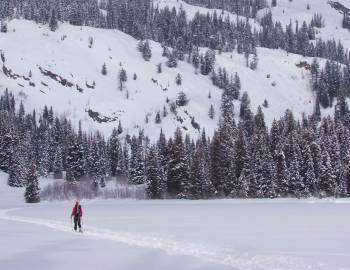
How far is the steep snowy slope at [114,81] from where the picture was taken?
146750 mm

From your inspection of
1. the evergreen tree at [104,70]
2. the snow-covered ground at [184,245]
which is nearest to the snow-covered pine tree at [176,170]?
the snow-covered ground at [184,245]

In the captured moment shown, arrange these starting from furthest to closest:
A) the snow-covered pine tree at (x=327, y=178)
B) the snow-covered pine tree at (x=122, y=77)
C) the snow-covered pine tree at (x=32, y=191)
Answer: the snow-covered pine tree at (x=122, y=77), the snow-covered pine tree at (x=32, y=191), the snow-covered pine tree at (x=327, y=178)

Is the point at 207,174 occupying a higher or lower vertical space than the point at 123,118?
lower

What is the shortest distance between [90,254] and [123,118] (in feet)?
404

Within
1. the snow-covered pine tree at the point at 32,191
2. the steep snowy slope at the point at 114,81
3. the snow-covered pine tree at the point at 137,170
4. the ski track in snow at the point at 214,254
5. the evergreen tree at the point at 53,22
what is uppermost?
the evergreen tree at the point at 53,22

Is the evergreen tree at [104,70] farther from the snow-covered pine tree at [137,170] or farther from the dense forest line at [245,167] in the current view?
the snow-covered pine tree at [137,170]

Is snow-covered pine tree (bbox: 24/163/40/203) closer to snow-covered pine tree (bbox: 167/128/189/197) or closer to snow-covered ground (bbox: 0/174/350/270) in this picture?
snow-covered pine tree (bbox: 167/128/189/197)

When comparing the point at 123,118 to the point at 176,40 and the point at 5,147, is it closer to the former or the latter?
the point at 5,147

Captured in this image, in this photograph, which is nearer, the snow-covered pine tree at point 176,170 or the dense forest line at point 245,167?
the dense forest line at point 245,167

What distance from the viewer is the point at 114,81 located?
160 meters

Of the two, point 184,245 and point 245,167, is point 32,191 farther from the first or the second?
point 184,245

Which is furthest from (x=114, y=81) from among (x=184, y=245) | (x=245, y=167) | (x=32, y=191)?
(x=184, y=245)

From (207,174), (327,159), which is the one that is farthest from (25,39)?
(327,159)

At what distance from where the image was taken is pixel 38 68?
503ft
